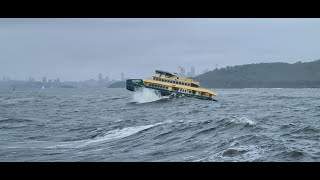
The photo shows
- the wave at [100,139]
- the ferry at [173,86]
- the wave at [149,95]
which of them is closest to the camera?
the wave at [100,139]

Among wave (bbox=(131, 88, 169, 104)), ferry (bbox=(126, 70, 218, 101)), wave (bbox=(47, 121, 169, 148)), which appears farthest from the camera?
wave (bbox=(131, 88, 169, 104))

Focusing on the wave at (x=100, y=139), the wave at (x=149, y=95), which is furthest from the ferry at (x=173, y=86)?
the wave at (x=100, y=139)

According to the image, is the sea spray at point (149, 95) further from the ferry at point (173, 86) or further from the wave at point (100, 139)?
the wave at point (100, 139)

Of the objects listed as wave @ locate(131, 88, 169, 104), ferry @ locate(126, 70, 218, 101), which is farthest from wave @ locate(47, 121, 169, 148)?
wave @ locate(131, 88, 169, 104)

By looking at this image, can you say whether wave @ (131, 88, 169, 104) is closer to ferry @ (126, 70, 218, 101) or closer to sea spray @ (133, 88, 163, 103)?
sea spray @ (133, 88, 163, 103)

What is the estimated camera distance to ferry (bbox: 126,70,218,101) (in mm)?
73812

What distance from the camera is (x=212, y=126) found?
3044 cm

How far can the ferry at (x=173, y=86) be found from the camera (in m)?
73.8
